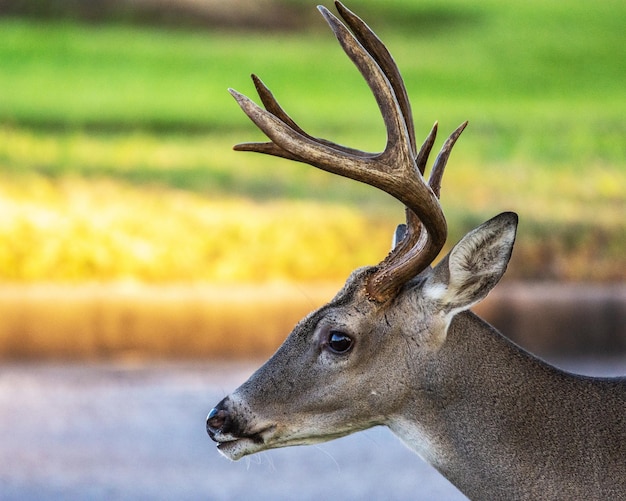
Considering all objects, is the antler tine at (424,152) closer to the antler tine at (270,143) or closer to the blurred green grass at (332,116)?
the antler tine at (270,143)

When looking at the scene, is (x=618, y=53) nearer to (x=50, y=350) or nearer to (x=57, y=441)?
(x=50, y=350)

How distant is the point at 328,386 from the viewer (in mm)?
4066

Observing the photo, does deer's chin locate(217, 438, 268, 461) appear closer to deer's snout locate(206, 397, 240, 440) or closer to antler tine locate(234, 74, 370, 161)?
deer's snout locate(206, 397, 240, 440)

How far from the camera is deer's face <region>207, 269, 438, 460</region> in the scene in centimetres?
403

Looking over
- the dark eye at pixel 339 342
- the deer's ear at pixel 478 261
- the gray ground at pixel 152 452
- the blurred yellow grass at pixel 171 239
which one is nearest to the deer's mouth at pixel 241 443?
the dark eye at pixel 339 342

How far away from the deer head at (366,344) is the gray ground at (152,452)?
2241 millimetres

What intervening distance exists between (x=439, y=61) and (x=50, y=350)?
16.0ft

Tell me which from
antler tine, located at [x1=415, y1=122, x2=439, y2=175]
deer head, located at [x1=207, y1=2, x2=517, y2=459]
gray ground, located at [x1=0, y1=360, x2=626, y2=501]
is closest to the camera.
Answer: deer head, located at [x1=207, y1=2, x2=517, y2=459]

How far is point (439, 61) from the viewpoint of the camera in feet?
41.6

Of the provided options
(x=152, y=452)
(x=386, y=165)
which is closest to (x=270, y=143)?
(x=386, y=165)

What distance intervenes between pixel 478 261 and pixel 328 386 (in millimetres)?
564

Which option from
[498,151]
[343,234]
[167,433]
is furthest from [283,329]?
[498,151]

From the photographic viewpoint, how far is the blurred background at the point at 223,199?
8562 mm

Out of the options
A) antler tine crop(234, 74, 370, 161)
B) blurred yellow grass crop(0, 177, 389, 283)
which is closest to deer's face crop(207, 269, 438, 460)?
antler tine crop(234, 74, 370, 161)
